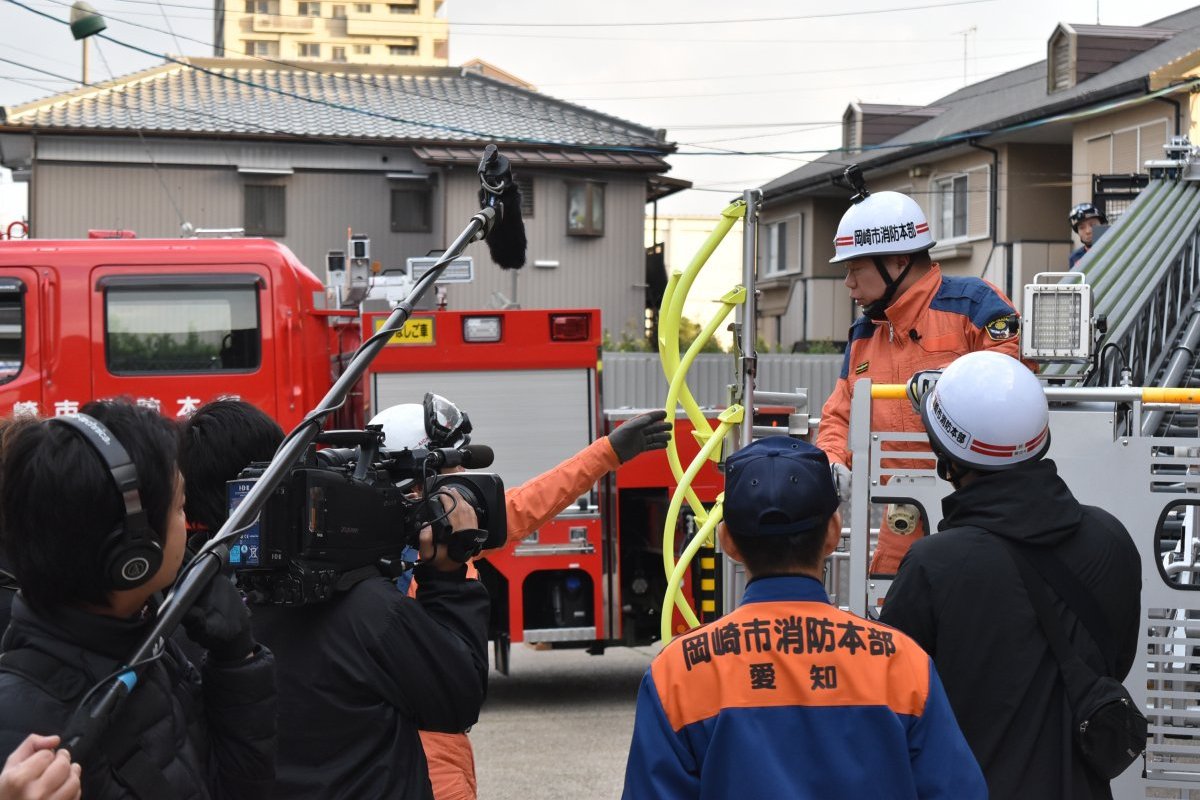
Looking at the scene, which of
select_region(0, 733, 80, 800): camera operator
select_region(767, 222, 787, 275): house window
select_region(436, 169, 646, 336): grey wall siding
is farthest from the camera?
select_region(767, 222, 787, 275): house window

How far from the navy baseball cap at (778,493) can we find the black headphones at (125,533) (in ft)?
3.45

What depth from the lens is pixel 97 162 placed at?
92.8ft

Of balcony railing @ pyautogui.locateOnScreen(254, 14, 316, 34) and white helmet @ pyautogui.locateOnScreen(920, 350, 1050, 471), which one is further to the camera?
balcony railing @ pyautogui.locateOnScreen(254, 14, 316, 34)

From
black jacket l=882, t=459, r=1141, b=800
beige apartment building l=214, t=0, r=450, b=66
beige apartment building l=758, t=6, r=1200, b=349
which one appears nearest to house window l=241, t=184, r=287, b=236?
beige apartment building l=758, t=6, r=1200, b=349

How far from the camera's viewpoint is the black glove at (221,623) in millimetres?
2309

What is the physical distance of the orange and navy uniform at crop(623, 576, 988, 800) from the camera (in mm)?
2416

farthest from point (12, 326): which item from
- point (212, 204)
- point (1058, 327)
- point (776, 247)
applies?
point (776, 247)

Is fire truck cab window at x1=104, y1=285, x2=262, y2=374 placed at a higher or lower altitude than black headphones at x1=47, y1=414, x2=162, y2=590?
higher

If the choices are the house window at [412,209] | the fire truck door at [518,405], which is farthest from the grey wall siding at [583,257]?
the fire truck door at [518,405]

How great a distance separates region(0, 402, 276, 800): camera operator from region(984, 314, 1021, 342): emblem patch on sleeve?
3.35 m

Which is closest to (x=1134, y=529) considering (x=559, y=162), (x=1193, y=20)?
(x=559, y=162)

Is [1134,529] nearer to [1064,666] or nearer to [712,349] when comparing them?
[1064,666]

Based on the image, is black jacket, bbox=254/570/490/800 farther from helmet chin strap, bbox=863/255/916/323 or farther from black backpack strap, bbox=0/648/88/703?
helmet chin strap, bbox=863/255/916/323

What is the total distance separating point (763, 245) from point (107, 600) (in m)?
41.4
